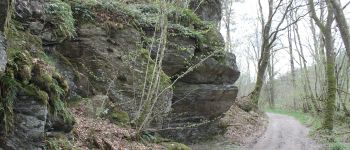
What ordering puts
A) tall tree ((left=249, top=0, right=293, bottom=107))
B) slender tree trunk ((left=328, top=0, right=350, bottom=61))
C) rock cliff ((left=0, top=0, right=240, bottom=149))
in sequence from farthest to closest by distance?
tall tree ((left=249, top=0, right=293, bottom=107))
slender tree trunk ((left=328, top=0, right=350, bottom=61))
rock cliff ((left=0, top=0, right=240, bottom=149))

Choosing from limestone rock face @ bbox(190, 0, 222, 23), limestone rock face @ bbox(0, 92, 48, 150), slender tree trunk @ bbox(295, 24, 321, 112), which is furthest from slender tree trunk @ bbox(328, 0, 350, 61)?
slender tree trunk @ bbox(295, 24, 321, 112)

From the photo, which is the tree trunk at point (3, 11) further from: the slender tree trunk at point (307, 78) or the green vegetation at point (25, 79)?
the slender tree trunk at point (307, 78)

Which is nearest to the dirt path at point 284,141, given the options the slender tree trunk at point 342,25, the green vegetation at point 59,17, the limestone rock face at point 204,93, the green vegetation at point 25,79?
the limestone rock face at point 204,93

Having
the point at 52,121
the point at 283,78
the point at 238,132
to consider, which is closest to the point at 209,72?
the point at 238,132

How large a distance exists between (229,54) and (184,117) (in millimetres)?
4025

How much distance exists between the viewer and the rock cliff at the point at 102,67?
561 centimetres

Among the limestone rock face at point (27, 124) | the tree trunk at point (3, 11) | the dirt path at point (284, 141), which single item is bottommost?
the dirt path at point (284, 141)

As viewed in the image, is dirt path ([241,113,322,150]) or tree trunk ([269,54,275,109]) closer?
dirt path ([241,113,322,150])

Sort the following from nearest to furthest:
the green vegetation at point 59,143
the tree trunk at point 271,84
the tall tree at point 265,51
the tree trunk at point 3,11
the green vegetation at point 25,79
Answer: the tree trunk at point 3,11 < the green vegetation at point 25,79 < the green vegetation at point 59,143 < the tall tree at point 265,51 < the tree trunk at point 271,84

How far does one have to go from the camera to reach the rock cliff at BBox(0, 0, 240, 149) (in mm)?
5605

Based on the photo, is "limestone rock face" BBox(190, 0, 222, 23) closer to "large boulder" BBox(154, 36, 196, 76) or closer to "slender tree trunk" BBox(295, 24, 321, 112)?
"large boulder" BBox(154, 36, 196, 76)

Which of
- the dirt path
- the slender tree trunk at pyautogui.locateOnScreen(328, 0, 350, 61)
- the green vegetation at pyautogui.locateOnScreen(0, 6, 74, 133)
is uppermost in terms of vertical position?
the slender tree trunk at pyautogui.locateOnScreen(328, 0, 350, 61)

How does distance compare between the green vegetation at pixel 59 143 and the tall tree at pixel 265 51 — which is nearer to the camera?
the green vegetation at pixel 59 143

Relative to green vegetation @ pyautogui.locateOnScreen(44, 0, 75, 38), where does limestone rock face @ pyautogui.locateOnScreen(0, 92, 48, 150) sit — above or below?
below
